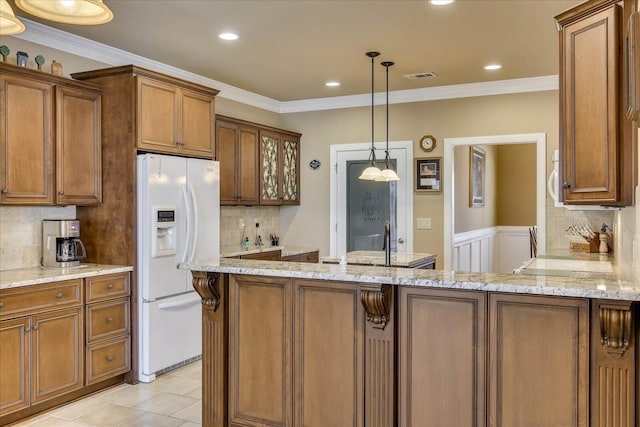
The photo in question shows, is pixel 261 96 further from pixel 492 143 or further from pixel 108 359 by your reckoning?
pixel 108 359

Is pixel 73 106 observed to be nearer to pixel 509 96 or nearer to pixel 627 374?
pixel 627 374

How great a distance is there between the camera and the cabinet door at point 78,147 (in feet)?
12.5

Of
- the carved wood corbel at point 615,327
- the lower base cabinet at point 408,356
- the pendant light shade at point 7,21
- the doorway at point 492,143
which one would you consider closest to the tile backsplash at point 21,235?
the lower base cabinet at point 408,356

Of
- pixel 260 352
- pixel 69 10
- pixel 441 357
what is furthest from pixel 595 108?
pixel 69 10

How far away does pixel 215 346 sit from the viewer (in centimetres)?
289

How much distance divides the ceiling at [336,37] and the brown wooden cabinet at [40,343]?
6.26 feet

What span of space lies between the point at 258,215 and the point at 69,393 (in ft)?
10.6

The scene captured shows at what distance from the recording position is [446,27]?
12.8ft

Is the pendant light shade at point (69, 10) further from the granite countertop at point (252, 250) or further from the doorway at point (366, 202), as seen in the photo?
the doorway at point (366, 202)

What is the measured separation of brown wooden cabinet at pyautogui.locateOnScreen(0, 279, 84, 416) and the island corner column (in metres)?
1.30

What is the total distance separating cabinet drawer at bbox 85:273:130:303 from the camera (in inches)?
149

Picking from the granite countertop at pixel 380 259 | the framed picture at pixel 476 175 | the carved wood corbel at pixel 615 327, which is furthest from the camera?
the framed picture at pixel 476 175

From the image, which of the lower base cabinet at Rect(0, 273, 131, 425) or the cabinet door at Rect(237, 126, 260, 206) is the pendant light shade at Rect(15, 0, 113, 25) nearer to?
the lower base cabinet at Rect(0, 273, 131, 425)

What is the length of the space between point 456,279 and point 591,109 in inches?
44.6
